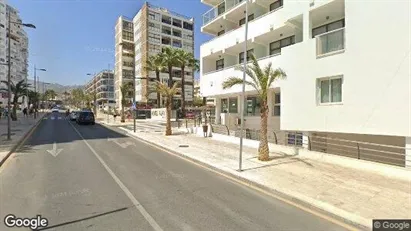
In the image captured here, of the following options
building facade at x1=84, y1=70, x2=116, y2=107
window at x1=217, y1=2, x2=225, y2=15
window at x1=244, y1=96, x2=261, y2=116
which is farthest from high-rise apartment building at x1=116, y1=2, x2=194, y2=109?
window at x1=244, y1=96, x2=261, y2=116

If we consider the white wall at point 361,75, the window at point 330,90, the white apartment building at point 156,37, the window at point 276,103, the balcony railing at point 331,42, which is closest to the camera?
the white wall at point 361,75

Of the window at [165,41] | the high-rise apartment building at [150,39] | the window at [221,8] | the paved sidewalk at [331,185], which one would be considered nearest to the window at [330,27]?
the paved sidewalk at [331,185]

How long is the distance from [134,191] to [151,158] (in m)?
6.05

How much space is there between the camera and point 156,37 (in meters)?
86.9

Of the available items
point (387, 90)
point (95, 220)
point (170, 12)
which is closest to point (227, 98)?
point (387, 90)

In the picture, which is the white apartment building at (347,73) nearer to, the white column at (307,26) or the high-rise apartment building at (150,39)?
the white column at (307,26)

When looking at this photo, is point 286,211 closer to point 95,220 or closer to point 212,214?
point 212,214

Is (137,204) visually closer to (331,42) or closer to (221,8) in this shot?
(331,42)

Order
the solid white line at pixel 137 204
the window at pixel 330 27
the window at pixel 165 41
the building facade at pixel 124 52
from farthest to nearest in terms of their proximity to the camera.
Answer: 1. the building facade at pixel 124 52
2. the window at pixel 165 41
3. the window at pixel 330 27
4. the solid white line at pixel 137 204

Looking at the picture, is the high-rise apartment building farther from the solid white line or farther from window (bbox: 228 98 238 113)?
the solid white line

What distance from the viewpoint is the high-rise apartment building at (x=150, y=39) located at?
8506 centimetres

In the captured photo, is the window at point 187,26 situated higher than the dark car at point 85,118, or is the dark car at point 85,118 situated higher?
the window at point 187,26

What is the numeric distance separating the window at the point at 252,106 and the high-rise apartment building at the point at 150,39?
56.7 metres

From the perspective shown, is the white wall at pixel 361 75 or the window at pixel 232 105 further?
the window at pixel 232 105
